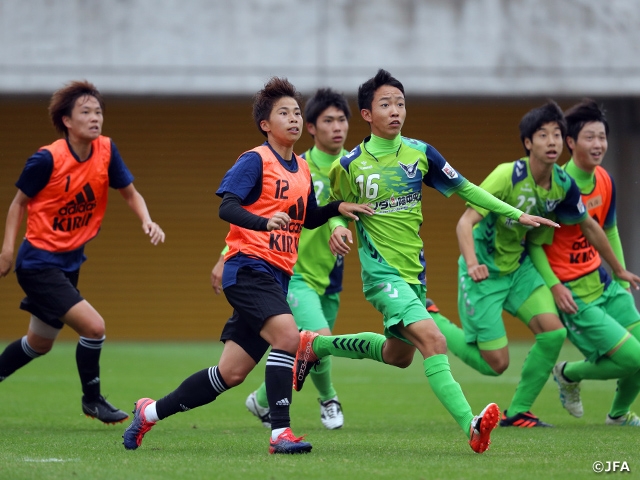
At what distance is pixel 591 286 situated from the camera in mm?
7672

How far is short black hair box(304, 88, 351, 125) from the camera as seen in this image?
7898 millimetres

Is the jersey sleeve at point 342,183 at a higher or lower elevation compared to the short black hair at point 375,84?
lower

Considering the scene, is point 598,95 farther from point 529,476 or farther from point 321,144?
point 529,476

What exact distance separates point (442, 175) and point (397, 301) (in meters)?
0.89

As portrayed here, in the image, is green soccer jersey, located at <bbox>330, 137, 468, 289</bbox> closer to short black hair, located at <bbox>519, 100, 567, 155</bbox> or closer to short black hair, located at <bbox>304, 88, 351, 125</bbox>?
short black hair, located at <bbox>519, 100, 567, 155</bbox>

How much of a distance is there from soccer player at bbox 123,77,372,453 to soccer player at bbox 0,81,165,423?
1403 mm

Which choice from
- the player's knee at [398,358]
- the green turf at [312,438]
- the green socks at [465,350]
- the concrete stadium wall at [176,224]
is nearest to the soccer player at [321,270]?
the green turf at [312,438]

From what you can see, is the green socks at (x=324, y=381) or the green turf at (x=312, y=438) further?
the green socks at (x=324, y=381)

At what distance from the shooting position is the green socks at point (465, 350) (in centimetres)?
783

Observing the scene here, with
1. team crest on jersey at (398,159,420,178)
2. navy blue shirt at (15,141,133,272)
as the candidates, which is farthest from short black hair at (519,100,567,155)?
navy blue shirt at (15,141,133,272)

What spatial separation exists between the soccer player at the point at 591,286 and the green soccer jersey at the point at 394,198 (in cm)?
188

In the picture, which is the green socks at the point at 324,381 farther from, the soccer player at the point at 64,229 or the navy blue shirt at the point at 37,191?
the navy blue shirt at the point at 37,191

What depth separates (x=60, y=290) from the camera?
687 cm

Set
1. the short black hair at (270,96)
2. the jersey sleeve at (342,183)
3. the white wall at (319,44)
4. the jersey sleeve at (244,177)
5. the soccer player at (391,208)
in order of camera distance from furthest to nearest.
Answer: the white wall at (319,44) → the jersey sleeve at (342,183) → the short black hair at (270,96) → the soccer player at (391,208) → the jersey sleeve at (244,177)
